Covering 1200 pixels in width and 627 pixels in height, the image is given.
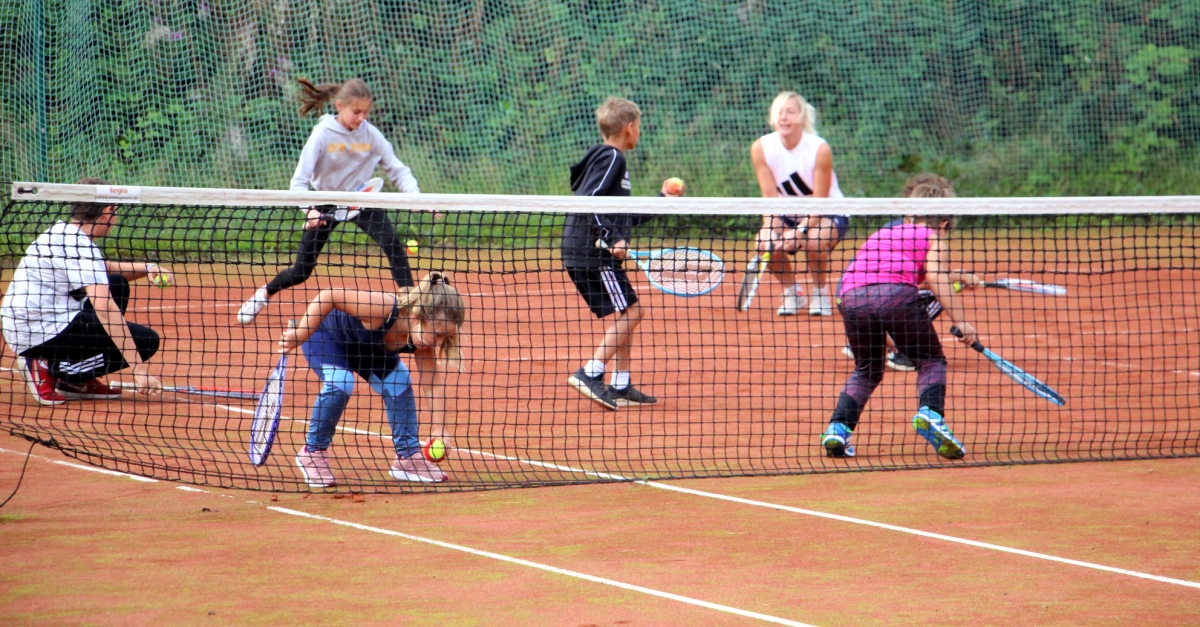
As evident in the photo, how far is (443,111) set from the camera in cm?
1438

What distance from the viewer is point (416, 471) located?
17.1 feet

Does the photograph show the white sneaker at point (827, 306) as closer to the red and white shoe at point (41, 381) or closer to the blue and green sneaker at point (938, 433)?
the blue and green sneaker at point (938, 433)

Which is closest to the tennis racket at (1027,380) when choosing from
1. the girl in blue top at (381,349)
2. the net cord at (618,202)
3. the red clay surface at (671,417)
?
the red clay surface at (671,417)

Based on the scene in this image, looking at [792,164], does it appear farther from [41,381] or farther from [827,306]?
[41,381]

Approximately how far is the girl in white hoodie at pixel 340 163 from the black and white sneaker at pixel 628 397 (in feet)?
4.93

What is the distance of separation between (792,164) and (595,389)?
2.80 metres

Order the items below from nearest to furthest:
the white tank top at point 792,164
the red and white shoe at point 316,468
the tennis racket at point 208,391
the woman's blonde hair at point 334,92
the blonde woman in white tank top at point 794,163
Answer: the red and white shoe at point 316,468 → the tennis racket at point 208,391 → the woman's blonde hair at point 334,92 → the blonde woman in white tank top at point 794,163 → the white tank top at point 792,164

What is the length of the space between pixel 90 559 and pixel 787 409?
3.64 meters

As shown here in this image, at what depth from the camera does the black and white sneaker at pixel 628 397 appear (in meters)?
6.64

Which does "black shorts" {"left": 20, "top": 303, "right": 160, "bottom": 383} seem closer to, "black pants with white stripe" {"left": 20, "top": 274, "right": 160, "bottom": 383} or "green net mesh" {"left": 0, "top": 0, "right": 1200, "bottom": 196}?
"black pants with white stripe" {"left": 20, "top": 274, "right": 160, "bottom": 383}

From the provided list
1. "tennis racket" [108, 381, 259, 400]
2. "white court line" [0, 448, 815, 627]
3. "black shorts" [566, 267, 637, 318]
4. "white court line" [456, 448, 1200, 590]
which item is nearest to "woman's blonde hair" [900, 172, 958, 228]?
"black shorts" [566, 267, 637, 318]

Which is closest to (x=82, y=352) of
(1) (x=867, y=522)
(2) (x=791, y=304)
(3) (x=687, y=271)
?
(3) (x=687, y=271)

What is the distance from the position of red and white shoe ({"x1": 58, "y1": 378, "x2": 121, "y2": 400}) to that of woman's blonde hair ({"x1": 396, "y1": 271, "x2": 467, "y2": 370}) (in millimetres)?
2242

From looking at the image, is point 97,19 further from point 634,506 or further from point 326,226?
point 634,506
